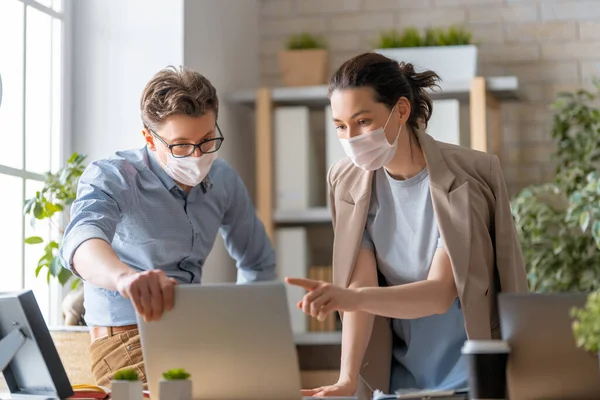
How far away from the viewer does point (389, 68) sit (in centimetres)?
219

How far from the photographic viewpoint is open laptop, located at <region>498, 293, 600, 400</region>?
156 centimetres

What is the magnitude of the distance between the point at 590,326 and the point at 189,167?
123cm

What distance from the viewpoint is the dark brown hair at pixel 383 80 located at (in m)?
2.14

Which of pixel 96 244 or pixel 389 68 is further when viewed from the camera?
pixel 389 68

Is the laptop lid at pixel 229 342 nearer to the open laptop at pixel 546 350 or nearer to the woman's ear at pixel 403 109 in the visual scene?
the open laptop at pixel 546 350

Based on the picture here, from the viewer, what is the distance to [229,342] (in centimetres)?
165

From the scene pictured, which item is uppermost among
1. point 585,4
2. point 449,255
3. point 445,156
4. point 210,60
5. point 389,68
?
point 585,4

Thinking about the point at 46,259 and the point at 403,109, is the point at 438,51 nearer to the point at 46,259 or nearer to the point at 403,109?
the point at 403,109

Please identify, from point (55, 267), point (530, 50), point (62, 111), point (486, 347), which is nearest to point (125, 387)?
point (486, 347)

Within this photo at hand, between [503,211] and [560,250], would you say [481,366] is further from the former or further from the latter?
[560,250]

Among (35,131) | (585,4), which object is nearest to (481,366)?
(35,131)

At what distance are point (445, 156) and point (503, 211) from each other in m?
0.19

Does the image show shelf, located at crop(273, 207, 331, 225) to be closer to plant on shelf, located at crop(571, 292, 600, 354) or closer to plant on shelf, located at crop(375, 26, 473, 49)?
plant on shelf, located at crop(375, 26, 473, 49)

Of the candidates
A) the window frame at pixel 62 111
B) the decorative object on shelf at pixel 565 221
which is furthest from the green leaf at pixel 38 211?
A: the decorative object on shelf at pixel 565 221
